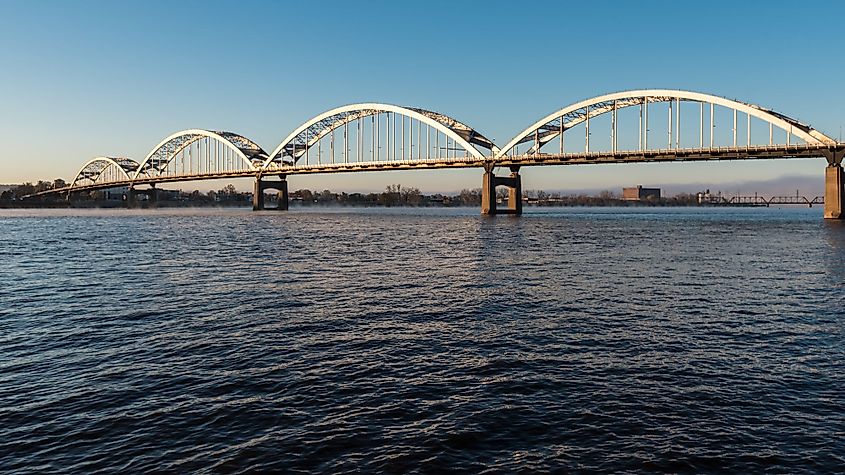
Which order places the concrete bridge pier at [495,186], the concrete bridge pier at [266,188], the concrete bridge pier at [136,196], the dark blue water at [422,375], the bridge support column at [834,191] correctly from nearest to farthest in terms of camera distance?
1. the dark blue water at [422,375]
2. the bridge support column at [834,191]
3. the concrete bridge pier at [495,186]
4. the concrete bridge pier at [266,188]
5. the concrete bridge pier at [136,196]

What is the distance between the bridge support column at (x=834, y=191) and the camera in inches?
2813

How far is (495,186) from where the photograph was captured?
10225 centimetres

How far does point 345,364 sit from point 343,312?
207 inches

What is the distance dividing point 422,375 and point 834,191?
7971 centimetres

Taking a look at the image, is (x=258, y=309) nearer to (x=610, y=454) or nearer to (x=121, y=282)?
(x=121, y=282)

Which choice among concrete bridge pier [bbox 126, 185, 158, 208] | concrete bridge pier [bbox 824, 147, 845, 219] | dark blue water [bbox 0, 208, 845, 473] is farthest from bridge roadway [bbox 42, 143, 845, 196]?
dark blue water [bbox 0, 208, 845, 473]

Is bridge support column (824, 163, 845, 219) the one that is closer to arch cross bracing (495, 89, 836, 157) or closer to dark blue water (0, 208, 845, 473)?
arch cross bracing (495, 89, 836, 157)

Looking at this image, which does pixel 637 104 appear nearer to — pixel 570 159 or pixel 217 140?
pixel 570 159

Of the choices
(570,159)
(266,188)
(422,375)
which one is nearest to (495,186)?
(570,159)

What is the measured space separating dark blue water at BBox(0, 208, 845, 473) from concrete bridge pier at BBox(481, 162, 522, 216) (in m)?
79.1

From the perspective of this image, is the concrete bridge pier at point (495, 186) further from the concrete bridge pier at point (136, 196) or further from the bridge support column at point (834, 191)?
the concrete bridge pier at point (136, 196)

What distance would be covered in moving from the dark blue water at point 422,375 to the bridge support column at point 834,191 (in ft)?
198

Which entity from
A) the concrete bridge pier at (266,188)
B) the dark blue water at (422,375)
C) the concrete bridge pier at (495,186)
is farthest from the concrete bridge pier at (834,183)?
the concrete bridge pier at (266,188)

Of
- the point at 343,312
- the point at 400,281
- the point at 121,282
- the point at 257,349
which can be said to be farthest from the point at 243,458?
the point at 121,282
